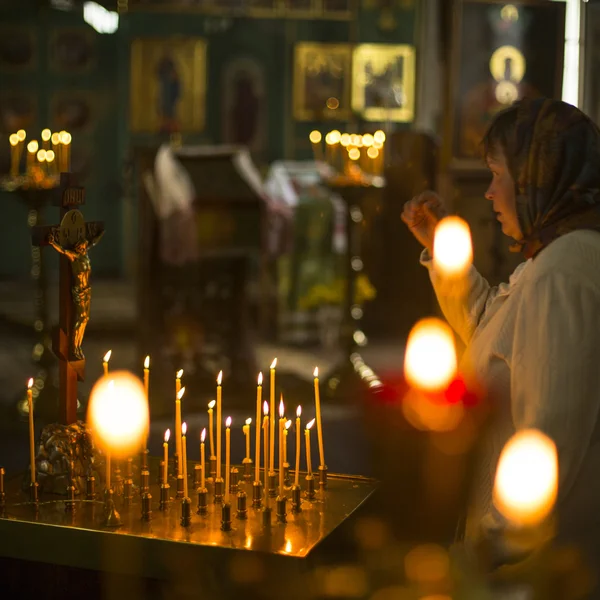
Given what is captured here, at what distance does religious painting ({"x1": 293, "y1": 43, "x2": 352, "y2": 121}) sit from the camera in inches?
427

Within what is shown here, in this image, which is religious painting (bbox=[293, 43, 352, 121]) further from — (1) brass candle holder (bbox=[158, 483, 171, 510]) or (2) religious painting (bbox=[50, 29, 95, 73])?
(1) brass candle holder (bbox=[158, 483, 171, 510])

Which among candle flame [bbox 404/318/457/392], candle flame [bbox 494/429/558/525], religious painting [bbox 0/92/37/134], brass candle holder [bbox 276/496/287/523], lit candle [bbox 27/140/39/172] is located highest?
religious painting [bbox 0/92/37/134]

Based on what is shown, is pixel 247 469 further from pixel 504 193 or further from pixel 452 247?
pixel 504 193

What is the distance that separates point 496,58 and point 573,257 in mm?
4584

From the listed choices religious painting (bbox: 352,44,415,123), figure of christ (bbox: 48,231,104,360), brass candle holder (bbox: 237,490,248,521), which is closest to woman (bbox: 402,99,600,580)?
brass candle holder (bbox: 237,490,248,521)

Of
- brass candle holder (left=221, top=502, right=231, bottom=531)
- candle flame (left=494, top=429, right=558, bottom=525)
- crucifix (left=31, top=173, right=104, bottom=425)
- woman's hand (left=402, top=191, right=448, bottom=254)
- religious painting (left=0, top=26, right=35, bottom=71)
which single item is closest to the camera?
candle flame (left=494, top=429, right=558, bottom=525)

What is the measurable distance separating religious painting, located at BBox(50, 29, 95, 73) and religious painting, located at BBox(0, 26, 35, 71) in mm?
210

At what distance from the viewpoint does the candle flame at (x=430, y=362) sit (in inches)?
66.4

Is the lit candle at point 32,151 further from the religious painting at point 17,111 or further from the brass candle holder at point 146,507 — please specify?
the religious painting at point 17,111

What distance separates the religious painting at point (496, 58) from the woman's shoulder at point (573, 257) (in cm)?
437

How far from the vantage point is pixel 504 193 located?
2232 mm

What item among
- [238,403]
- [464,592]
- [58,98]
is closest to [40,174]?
[238,403]

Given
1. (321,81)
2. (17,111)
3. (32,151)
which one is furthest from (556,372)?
(17,111)

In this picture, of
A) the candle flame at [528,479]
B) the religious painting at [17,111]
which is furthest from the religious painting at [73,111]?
the candle flame at [528,479]
